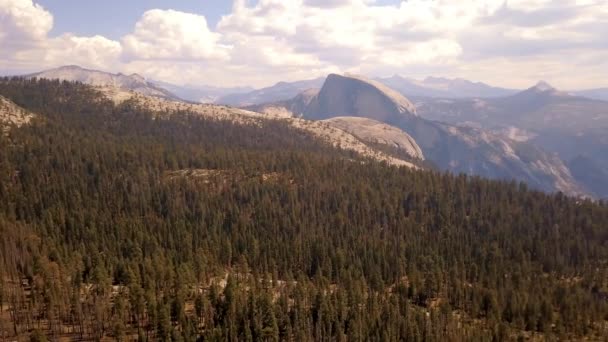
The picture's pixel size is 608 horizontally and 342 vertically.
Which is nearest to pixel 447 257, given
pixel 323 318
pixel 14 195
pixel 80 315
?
pixel 323 318

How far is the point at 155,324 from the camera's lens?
98.5 m

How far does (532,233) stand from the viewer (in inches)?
7421

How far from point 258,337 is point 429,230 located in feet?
389

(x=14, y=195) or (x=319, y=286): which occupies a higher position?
(x=14, y=195)

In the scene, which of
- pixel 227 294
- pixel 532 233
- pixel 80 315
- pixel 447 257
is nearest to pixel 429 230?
pixel 447 257

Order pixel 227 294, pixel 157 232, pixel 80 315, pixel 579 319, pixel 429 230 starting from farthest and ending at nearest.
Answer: pixel 429 230 → pixel 157 232 → pixel 579 319 → pixel 227 294 → pixel 80 315

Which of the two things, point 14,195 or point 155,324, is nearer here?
point 155,324

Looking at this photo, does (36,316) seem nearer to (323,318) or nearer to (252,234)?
(323,318)

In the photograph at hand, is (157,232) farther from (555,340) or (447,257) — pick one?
(555,340)

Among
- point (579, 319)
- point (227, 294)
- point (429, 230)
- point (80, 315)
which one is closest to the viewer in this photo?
point (80, 315)

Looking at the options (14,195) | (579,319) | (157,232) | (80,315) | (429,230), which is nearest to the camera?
(80,315)

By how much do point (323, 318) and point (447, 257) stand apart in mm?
75975

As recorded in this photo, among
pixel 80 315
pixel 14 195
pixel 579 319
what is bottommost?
pixel 579 319

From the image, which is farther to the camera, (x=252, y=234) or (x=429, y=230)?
(x=429, y=230)
